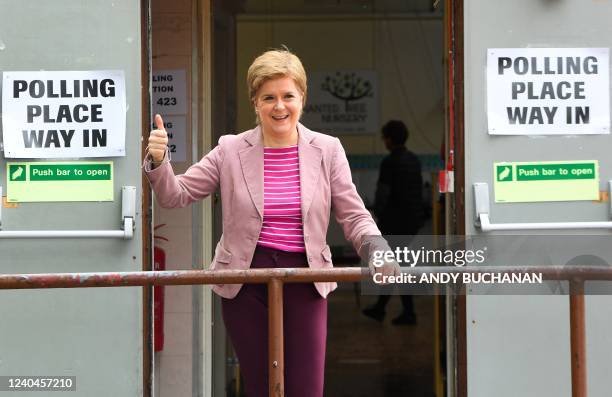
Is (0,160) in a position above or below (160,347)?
above

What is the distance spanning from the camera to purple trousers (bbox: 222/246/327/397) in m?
3.52

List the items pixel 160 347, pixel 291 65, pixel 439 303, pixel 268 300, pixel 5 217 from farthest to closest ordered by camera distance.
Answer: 1. pixel 439 303
2. pixel 160 347
3. pixel 5 217
4. pixel 291 65
5. pixel 268 300

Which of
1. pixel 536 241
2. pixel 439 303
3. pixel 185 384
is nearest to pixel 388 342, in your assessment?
pixel 439 303

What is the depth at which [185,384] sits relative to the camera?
5.26m

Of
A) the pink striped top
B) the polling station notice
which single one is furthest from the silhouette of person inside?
the pink striped top

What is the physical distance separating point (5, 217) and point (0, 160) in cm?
27

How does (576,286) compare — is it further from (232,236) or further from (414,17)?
(414,17)

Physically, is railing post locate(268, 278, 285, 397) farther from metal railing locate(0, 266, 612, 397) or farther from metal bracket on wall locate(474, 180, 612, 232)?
metal bracket on wall locate(474, 180, 612, 232)

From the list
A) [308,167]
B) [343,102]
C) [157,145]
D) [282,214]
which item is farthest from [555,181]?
[343,102]

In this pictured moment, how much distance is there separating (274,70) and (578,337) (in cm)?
147

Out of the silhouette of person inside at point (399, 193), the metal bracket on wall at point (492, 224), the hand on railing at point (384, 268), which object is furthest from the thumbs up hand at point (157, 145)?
the silhouette of person inside at point (399, 193)

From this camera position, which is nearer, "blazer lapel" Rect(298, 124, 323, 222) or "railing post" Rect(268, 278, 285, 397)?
"railing post" Rect(268, 278, 285, 397)

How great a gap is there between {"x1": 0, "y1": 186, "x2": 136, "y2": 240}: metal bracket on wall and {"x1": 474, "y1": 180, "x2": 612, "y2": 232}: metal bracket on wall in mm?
1621

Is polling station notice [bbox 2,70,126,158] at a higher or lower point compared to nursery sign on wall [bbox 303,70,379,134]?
lower
